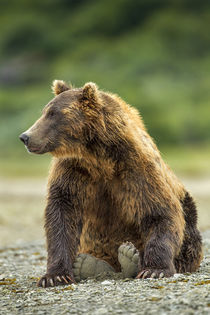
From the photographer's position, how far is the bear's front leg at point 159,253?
6289 mm

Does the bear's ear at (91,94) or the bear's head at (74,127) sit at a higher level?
the bear's ear at (91,94)

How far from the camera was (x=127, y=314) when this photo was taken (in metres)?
4.75

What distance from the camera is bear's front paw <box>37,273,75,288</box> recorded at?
636 centimetres

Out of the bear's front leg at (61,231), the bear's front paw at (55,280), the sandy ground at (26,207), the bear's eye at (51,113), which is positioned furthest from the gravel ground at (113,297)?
the sandy ground at (26,207)

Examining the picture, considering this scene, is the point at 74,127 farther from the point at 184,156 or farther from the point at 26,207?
the point at 184,156

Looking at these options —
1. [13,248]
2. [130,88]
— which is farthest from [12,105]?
[13,248]

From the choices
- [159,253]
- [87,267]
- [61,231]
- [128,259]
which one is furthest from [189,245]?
[61,231]

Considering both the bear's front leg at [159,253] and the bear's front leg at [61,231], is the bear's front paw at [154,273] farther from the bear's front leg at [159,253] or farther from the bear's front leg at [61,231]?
the bear's front leg at [61,231]

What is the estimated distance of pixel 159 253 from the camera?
6336 mm

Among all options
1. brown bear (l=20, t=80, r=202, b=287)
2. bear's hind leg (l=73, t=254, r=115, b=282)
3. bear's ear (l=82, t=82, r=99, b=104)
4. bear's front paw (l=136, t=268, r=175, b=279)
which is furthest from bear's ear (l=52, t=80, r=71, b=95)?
bear's front paw (l=136, t=268, r=175, b=279)

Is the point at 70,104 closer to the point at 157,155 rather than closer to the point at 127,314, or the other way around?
the point at 157,155

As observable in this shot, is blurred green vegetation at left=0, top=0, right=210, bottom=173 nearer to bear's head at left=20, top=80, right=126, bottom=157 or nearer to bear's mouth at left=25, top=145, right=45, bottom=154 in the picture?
bear's head at left=20, top=80, right=126, bottom=157

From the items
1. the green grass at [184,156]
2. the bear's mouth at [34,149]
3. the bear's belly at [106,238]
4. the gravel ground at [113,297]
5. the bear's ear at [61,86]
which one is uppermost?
the green grass at [184,156]

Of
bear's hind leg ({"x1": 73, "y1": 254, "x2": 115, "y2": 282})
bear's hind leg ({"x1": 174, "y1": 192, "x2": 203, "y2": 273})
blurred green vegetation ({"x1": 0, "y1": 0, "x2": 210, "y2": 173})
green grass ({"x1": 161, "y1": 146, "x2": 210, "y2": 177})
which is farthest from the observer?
blurred green vegetation ({"x1": 0, "y1": 0, "x2": 210, "y2": 173})
